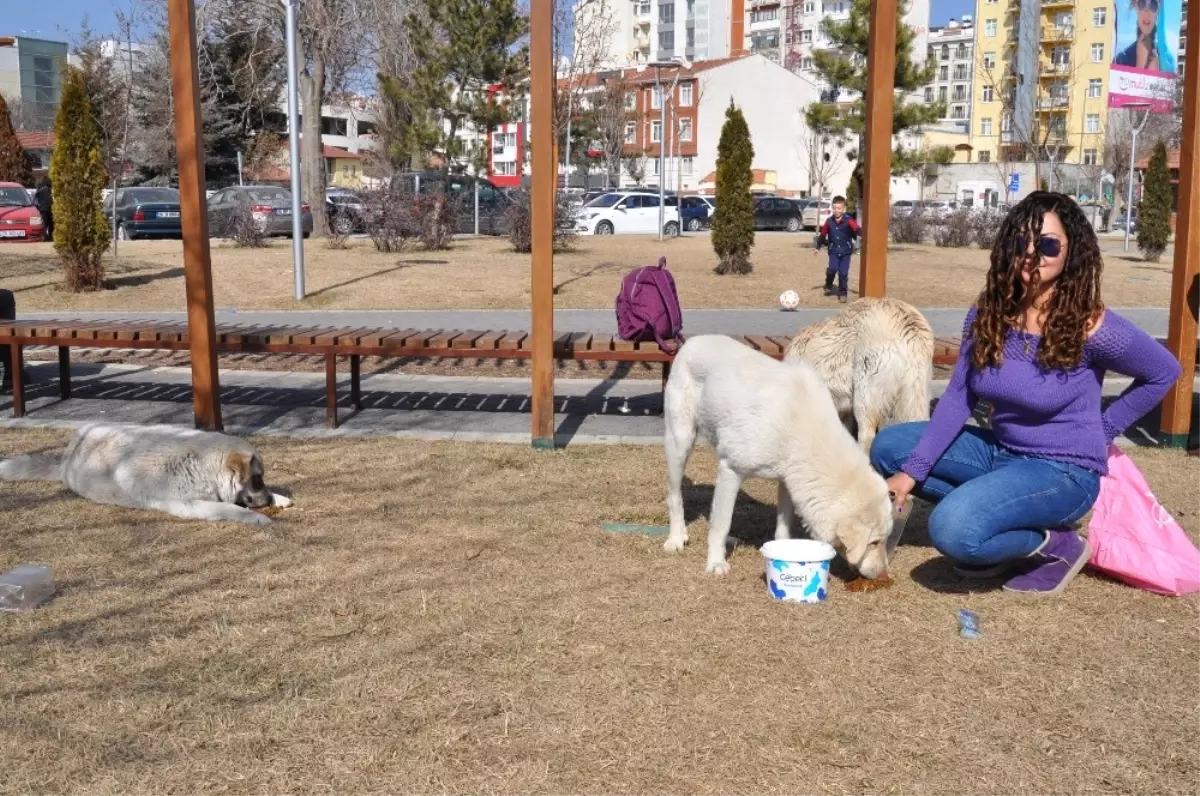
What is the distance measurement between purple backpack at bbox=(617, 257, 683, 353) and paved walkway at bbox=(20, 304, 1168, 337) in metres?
5.59

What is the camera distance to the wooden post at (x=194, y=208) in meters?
7.46

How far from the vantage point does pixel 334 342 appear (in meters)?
8.34

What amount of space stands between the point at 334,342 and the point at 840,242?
40.1ft

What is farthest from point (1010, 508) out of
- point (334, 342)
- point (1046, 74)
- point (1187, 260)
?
point (1046, 74)

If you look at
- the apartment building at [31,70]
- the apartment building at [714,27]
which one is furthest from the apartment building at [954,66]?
the apartment building at [31,70]

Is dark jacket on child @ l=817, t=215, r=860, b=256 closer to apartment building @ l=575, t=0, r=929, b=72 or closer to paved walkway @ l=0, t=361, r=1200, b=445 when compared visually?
paved walkway @ l=0, t=361, r=1200, b=445

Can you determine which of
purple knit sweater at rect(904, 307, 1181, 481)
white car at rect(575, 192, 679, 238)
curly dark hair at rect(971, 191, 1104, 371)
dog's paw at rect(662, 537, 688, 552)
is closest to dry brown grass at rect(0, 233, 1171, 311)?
dog's paw at rect(662, 537, 688, 552)

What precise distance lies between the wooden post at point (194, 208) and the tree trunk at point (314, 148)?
21.0 m

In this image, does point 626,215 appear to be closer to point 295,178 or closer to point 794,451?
point 295,178

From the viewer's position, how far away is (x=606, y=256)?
24.9 meters

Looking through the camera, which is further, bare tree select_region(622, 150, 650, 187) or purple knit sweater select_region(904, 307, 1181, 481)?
bare tree select_region(622, 150, 650, 187)

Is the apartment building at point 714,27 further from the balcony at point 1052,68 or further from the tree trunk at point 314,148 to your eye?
the tree trunk at point 314,148

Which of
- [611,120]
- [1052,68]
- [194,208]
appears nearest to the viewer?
[194,208]

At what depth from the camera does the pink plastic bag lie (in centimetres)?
485
